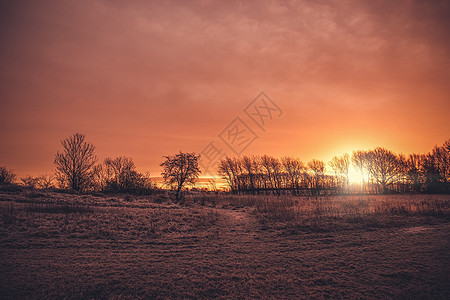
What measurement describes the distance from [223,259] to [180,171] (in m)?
31.4

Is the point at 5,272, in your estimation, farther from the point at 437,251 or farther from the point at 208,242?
the point at 437,251

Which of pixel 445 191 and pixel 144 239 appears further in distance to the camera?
pixel 445 191

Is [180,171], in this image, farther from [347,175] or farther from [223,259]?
[347,175]

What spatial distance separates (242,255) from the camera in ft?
27.1

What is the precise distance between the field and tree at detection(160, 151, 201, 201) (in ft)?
81.1

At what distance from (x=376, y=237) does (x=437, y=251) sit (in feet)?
7.71

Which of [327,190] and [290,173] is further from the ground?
[290,173]

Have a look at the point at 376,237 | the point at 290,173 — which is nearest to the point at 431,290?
the point at 376,237

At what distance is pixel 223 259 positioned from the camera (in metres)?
7.83

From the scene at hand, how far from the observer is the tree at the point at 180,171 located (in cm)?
3766

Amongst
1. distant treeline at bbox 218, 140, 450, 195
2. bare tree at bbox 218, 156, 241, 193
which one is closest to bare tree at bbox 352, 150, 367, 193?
distant treeline at bbox 218, 140, 450, 195

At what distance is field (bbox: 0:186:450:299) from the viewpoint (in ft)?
18.3

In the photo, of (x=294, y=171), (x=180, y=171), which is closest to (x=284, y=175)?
(x=294, y=171)

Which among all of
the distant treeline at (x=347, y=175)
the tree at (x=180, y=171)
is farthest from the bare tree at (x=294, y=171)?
the tree at (x=180, y=171)
